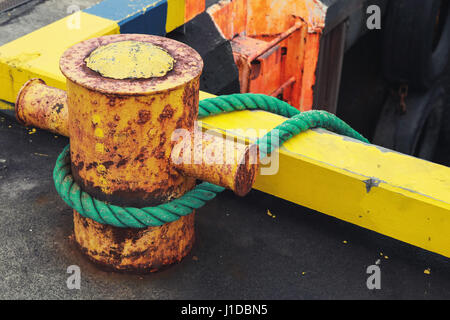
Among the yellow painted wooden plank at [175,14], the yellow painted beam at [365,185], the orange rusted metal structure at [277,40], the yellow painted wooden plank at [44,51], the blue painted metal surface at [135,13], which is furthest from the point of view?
the orange rusted metal structure at [277,40]

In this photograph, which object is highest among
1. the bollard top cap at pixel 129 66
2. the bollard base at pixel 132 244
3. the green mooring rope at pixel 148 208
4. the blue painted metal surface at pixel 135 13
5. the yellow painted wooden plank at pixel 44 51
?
the bollard top cap at pixel 129 66

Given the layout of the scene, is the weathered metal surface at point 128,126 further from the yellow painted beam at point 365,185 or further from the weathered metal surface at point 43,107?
the yellow painted beam at point 365,185

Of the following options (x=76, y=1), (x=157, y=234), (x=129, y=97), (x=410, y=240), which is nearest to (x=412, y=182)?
(x=410, y=240)

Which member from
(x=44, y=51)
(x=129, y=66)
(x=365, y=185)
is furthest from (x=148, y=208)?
(x=44, y=51)

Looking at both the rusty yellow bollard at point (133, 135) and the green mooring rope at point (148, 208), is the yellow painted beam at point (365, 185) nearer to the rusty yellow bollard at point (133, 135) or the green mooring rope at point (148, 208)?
the green mooring rope at point (148, 208)

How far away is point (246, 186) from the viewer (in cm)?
138

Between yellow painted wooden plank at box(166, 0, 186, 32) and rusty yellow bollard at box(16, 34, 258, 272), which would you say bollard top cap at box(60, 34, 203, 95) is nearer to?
rusty yellow bollard at box(16, 34, 258, 272)

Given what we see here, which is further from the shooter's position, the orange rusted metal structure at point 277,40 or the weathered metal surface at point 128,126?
the orange rusted metal structure at point 277,40

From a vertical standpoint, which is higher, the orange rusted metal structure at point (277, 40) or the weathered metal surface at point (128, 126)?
the weathered metal surface at point (128, 126)

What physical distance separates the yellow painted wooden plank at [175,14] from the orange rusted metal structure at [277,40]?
0.51 metres

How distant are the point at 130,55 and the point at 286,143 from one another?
23.1 inches

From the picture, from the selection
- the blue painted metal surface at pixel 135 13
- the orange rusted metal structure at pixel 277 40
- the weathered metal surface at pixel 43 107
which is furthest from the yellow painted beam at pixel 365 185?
the orange rusted metal structure at pixel 277 40

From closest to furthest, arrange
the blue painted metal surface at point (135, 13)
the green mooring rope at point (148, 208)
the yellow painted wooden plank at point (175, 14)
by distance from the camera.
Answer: the green mooring rope at point (148, 208)
the blue painted metal surface at point (135, 13)
the yellow painted wooden plank at point (175, 14)

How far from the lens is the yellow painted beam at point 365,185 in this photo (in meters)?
1.58
